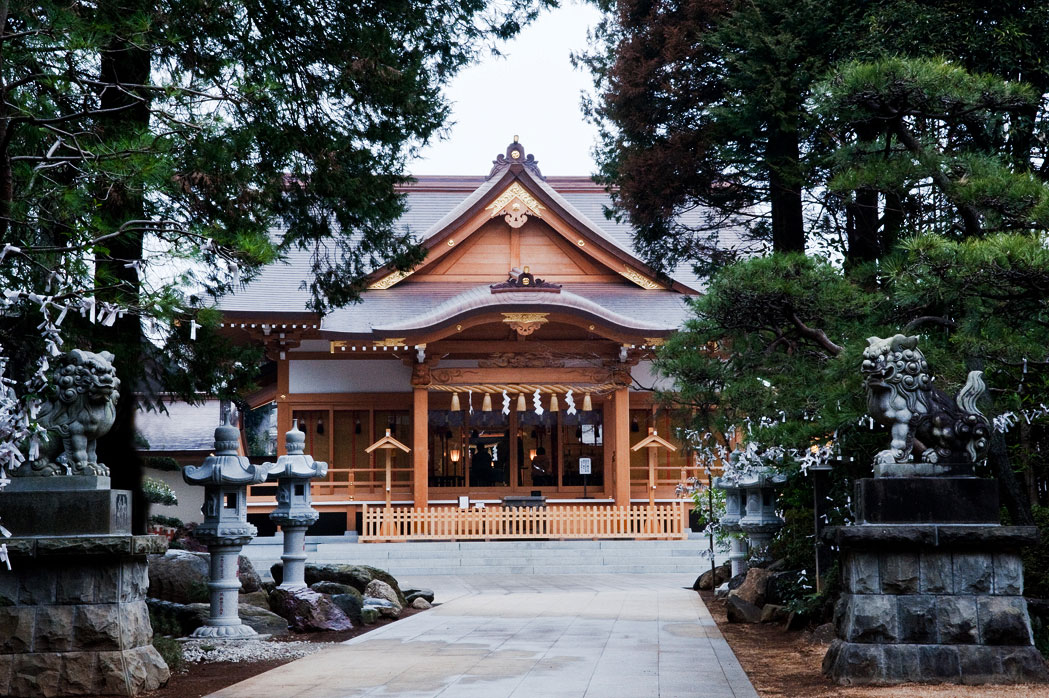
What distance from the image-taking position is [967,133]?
10.3 meters

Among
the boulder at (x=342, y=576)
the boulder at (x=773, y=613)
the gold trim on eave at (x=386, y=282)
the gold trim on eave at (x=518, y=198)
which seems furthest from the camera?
the gold trim on eave at (x=386, y=282)

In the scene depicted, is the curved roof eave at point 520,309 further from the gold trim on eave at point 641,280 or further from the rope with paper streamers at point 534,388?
the gold trim on eave at point 641,280

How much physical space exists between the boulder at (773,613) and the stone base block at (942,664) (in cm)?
410

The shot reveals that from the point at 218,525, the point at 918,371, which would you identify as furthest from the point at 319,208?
the point at 918,371

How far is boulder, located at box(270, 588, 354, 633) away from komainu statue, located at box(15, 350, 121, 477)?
4233 millimetres

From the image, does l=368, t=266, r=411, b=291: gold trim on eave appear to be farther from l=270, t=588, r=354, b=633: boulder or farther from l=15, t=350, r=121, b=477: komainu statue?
l=15, t=350, r=121, b=477: komainu statue

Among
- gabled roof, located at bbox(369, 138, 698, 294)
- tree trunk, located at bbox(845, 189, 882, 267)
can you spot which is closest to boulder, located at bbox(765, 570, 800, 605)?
tree trunk, located at bbox(845, 189, 882, 267)

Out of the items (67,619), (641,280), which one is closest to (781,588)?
(67,619)

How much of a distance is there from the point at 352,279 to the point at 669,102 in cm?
502

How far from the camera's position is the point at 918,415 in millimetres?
6977

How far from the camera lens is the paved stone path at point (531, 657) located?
697 cm

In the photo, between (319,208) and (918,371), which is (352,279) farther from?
(918,371)

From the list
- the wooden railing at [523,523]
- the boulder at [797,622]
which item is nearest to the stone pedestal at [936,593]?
the boulder at [797,622]

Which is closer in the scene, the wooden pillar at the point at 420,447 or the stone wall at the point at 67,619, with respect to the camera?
the stone wall at the point at 67,619
